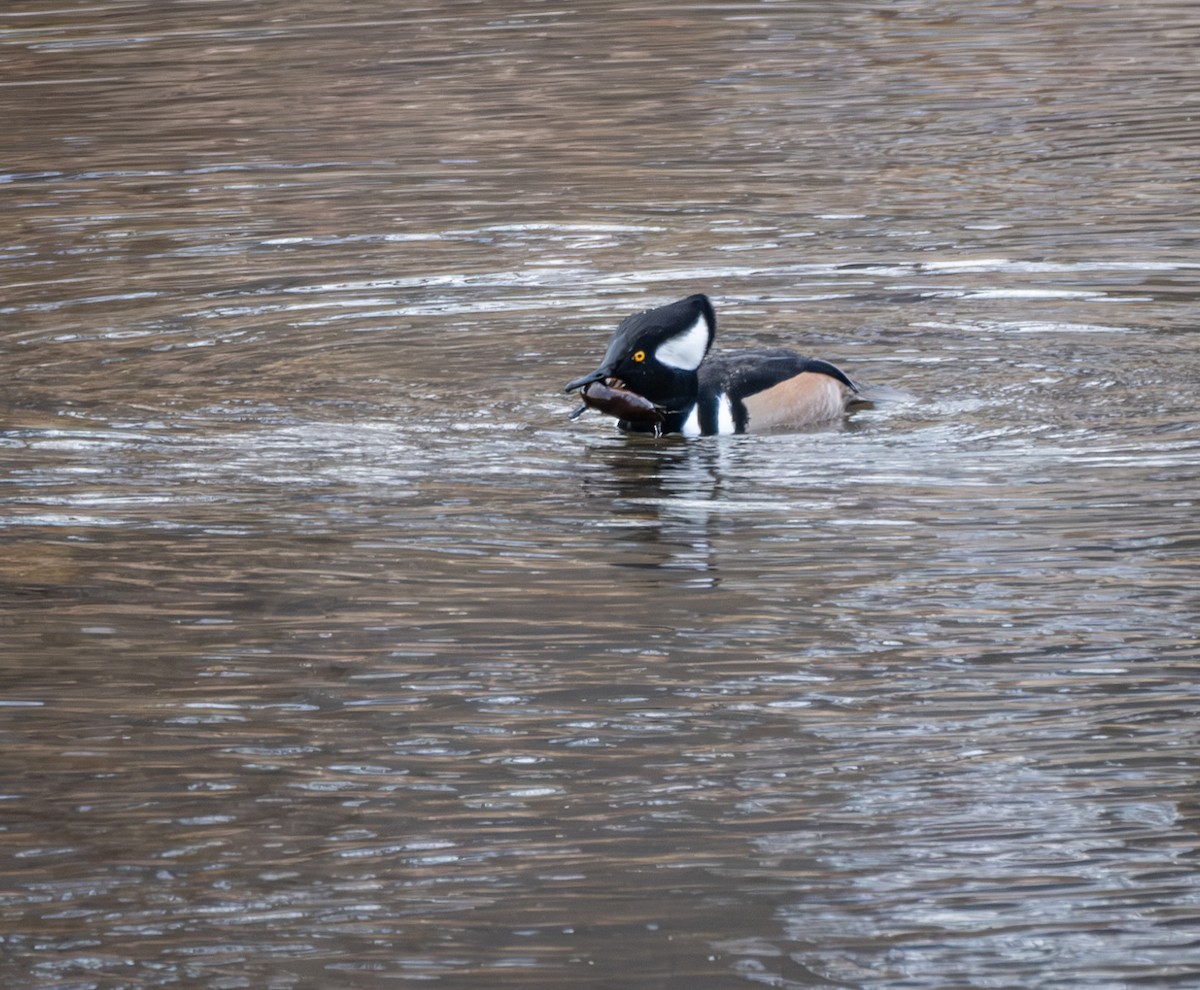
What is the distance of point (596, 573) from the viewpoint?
6328 mm

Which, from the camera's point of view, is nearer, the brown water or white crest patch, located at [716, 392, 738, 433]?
the brown water

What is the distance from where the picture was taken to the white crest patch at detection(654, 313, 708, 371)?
302 inches

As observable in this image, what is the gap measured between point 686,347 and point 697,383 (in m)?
0.16

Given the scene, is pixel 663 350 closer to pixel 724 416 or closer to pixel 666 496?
pixel 724 416

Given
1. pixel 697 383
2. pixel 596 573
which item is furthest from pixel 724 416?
pixel 596 573

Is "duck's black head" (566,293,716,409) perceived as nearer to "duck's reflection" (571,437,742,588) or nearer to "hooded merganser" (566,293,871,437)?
"hooded merganser" (566,293,871,437)

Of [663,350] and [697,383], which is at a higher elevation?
[663,350]

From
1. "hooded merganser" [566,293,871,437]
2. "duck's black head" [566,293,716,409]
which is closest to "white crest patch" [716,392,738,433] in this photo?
"hooded merganser" [566,293,871,437]

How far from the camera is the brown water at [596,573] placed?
14.3ft

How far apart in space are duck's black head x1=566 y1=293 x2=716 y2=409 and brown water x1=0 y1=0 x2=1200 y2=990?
260 millimetres

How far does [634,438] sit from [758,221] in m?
3.39

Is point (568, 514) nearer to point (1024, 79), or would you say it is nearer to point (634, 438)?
point (634, 438)

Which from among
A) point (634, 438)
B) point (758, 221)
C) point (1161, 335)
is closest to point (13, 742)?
point (634, 438)

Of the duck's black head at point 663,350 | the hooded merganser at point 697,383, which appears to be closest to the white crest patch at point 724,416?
the hooded merganser at point 697,383
